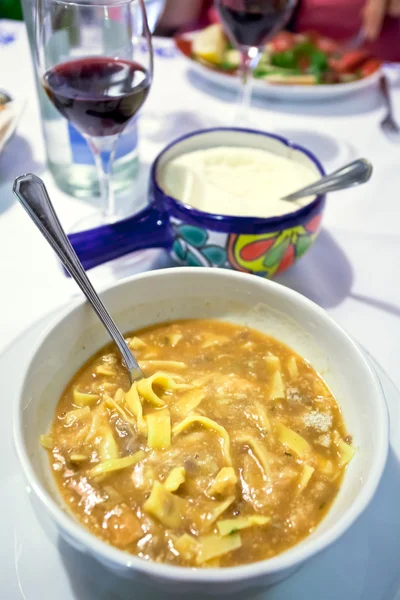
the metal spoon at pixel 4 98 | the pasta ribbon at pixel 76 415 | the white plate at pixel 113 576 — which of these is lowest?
the white plate at pixel 113 576

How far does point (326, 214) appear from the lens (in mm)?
1701

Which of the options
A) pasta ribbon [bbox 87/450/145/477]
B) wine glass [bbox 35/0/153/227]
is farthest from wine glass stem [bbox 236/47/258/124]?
pasta ribbon [bbox 87/450/145/477]

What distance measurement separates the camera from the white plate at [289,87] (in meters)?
2.25

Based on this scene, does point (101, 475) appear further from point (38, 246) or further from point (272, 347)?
point (38, 246)

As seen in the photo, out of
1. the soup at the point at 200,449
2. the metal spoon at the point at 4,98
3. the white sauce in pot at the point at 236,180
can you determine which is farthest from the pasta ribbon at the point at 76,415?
the metal spoon at the point at 4,98

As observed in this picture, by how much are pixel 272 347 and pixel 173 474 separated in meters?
0.39

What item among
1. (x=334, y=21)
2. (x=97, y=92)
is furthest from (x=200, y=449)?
(x=334, y=21)

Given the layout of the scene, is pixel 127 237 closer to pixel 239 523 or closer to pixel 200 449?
pixel 200 449

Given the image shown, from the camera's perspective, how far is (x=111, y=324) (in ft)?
3.45

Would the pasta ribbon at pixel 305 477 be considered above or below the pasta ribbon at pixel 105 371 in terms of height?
below

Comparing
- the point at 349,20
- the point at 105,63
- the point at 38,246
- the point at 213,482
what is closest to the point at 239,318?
the point at 213,482

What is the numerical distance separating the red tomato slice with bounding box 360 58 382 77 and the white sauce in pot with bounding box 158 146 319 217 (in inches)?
46.9

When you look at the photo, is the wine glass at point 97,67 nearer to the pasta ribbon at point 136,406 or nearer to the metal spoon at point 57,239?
the metal spoon at point 57,239

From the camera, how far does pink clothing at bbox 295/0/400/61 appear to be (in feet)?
11.5
